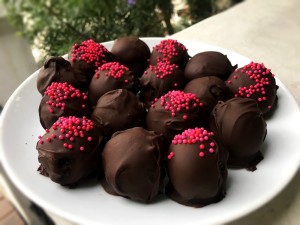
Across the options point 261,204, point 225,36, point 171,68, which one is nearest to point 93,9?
point 225,36

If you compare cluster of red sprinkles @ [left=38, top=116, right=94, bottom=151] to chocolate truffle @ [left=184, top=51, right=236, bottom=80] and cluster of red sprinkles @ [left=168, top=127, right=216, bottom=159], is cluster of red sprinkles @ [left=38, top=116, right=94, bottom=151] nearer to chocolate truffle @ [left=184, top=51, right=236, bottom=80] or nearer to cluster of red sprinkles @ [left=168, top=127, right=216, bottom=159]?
cluster of red sprinkles @ [left=168, top=127, right=216, bottom=159]

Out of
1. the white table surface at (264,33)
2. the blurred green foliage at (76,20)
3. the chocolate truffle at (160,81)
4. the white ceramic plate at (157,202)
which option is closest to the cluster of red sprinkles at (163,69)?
the chocolate truffle at (160,81)

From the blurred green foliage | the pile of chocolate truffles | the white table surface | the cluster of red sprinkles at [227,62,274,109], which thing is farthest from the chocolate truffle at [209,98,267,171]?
the blurred green foliage

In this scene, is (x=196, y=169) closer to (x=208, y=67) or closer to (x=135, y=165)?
(x=135, y=165)

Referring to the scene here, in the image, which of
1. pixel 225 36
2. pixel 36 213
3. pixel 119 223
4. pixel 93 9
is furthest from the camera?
pixel 93 9

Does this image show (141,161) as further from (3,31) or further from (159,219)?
(3,31)
